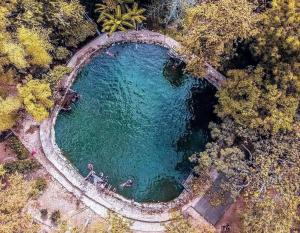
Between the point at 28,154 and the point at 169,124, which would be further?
the point at 169,124

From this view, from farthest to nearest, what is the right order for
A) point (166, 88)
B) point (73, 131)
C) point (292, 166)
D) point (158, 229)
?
point (166, 88) < point (73, 131) < point (158, 229) < point (292, 166)

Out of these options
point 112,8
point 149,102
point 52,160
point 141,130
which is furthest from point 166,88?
point 52,160

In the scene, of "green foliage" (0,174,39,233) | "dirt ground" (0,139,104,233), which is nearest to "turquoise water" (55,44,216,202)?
"dirt ground" (0,139,104,233)

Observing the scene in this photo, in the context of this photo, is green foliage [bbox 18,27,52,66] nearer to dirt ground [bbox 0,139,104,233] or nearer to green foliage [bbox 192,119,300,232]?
dirt ground [bbox 0,139,104,233]

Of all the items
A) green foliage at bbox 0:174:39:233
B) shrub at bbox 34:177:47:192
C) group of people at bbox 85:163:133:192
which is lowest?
shrub at bbox 34:177:47:192

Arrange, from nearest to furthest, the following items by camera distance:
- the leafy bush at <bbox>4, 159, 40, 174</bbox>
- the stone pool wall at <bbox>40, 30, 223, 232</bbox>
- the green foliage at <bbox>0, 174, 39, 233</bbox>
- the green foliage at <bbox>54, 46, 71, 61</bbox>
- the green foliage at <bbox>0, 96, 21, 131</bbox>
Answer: the green foliage at <bbox>0, 174, 39, 233</bbox> → the green foliage at <bbox>0, 96, 21, 131</bbox> → the leafy bush at <bbox>4, 159, 40, 174</bbox> → the stone pool wall at <bbox>40, 30, 223, 232</bbox> → the green foliage at <bbox>54, 46, 71, 61</bbox>

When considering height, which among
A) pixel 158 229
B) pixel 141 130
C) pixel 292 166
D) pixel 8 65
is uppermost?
pixel 292 166

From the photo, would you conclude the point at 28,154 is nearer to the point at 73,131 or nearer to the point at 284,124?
the point at 73,131
